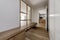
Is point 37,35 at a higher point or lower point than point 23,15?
lower

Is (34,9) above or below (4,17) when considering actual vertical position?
above

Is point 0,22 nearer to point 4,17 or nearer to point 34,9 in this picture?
point 4,17

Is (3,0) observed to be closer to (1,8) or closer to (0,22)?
(1,8)

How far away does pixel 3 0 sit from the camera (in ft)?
7.76

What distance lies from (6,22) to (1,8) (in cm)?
47

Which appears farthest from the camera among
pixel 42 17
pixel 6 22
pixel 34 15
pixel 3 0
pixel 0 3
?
pixel 42 17

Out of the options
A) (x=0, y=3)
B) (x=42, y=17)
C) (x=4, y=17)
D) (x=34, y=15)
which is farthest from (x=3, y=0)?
(x=42, y=17)

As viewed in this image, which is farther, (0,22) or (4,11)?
(4,11)

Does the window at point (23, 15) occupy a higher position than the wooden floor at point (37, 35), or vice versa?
the window at point (23, 15)

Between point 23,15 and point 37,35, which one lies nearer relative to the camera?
point 23,15

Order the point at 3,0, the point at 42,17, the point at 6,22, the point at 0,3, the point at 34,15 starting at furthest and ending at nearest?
the point at 42,17
the point at 34,15
the point at 6,22
the point at 3,0
the point at 0,3

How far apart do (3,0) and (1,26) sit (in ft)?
2.25

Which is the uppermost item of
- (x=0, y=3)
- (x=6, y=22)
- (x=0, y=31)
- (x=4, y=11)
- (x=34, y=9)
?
(x=34, y=9)

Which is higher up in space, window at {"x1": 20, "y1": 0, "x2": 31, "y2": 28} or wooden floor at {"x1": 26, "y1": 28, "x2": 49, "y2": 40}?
window at {"x1": 20, "y1": 0, "x2": 31, "y2": 28}
